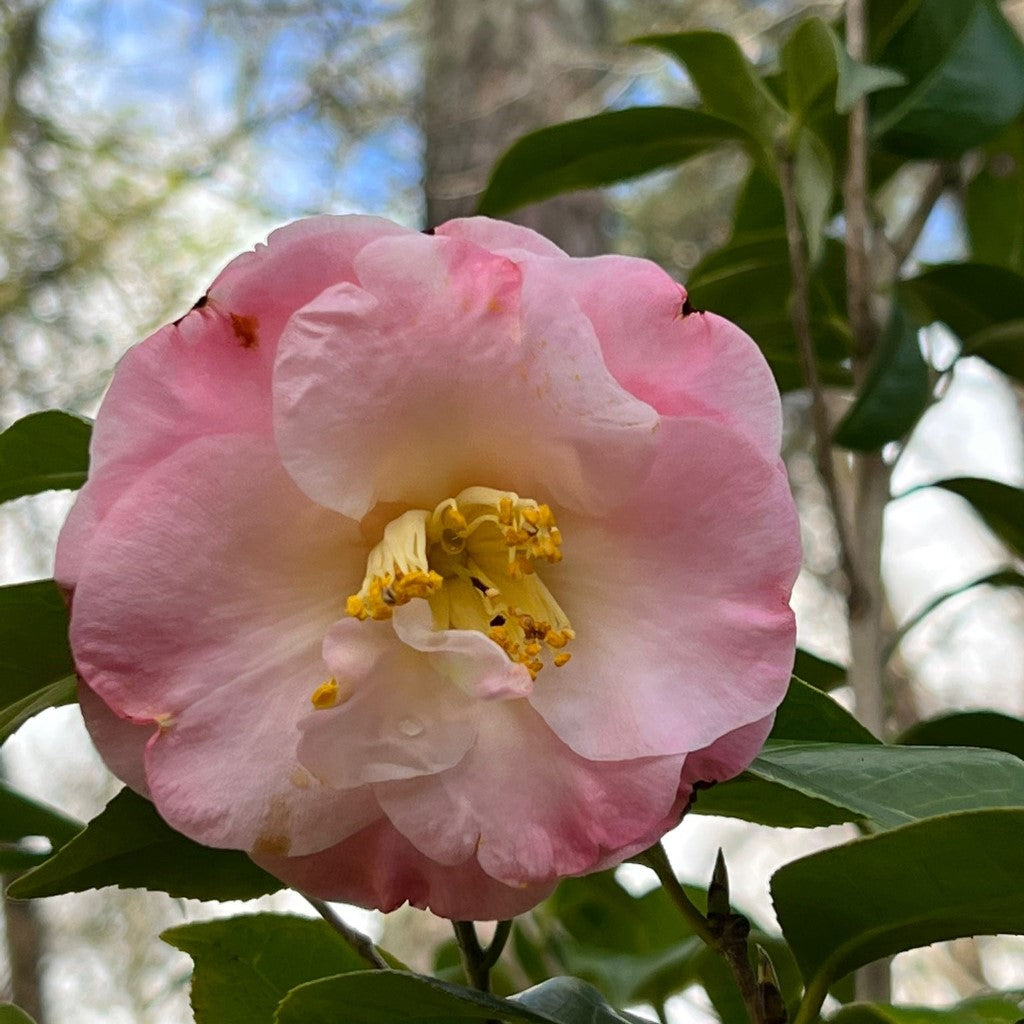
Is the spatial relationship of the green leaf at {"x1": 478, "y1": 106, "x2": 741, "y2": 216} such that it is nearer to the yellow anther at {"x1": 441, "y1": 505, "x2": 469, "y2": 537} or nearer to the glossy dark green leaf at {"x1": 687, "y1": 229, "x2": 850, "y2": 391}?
the glossy dark green leaf at {"x1": 687, "y1": 229, "x2": 850, "y2": 391}

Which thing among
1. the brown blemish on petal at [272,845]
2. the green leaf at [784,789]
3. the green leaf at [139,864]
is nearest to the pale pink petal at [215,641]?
the brown blemish on petal at [272,845]

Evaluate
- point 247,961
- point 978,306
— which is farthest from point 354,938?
point 978,306

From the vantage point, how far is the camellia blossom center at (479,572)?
0.67 meters

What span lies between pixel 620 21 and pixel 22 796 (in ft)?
16.6

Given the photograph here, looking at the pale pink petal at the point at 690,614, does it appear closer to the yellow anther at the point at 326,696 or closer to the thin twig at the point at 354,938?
the yellow anther at the point at 326,696

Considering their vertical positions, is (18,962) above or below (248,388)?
below

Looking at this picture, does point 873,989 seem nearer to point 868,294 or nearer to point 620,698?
point 620,698

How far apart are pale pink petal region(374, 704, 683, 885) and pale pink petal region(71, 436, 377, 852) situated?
0.13 ft

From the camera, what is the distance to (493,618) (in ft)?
2.38

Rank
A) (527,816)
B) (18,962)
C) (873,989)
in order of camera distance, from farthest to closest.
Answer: (18,962) < (873,989) < (527,816)

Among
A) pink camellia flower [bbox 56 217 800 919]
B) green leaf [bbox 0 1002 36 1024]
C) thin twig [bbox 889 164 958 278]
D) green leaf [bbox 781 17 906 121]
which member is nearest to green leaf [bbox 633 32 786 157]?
green leaf [bbox 781 17 906 121]

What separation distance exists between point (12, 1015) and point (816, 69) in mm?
1021

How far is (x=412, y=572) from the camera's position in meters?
0.67

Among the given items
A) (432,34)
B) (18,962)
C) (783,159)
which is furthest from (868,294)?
(432,34)
